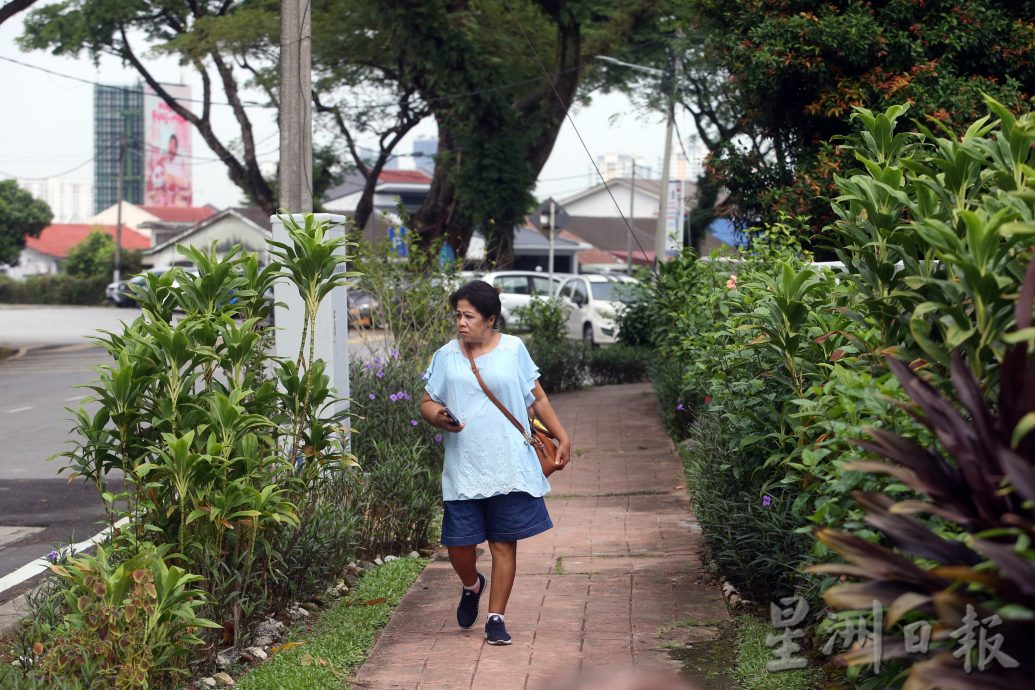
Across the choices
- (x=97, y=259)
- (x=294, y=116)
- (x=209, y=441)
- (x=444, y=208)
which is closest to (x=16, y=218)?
(x=97, y=259)

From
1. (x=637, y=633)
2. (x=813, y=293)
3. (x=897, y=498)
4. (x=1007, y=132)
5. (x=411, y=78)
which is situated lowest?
(x=637, y=633)

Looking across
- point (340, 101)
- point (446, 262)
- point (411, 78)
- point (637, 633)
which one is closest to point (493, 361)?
point (637, 633)

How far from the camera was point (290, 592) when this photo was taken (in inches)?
230

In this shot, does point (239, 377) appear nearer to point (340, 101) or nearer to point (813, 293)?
point (813, 293)

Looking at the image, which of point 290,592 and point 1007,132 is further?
point 290,592

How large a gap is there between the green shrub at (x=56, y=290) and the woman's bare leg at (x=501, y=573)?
204 feet

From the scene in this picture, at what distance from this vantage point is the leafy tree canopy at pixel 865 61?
10109mm

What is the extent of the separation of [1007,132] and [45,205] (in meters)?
75.4

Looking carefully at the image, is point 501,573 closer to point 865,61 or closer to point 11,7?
point 865,61

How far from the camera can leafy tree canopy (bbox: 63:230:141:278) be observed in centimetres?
6775

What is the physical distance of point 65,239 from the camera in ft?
324

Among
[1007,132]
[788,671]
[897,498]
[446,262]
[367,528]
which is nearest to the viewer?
[897,498]

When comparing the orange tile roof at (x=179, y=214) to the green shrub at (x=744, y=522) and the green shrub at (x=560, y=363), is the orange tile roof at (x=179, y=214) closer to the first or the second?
the green shrub at (x=560, y=363)

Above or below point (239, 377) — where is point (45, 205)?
above
